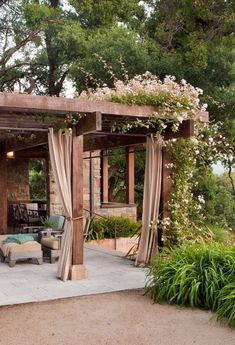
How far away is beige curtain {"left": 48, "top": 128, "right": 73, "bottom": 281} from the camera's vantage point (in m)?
6.80

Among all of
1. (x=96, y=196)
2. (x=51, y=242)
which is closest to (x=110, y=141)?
(x=51, y=242)

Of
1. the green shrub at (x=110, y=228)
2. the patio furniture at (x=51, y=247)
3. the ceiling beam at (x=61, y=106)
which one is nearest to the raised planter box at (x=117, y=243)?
the green shrub at (x=110, y=228)

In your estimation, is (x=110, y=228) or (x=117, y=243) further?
(x=110, y=228)

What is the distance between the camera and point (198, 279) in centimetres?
545

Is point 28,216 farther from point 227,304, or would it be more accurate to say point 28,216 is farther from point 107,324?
point 227,304

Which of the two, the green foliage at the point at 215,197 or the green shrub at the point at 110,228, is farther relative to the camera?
the green foliage at the point at 215,197

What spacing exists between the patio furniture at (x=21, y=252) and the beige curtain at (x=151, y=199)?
1759mm

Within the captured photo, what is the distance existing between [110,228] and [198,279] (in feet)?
21.4

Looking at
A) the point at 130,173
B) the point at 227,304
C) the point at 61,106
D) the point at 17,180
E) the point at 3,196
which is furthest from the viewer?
the point at 17,180

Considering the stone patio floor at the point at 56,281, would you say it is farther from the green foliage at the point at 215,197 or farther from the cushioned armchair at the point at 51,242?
the green foliage at the point at 215,197

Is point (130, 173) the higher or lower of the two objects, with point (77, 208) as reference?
higher

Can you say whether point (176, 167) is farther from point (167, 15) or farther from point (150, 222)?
point (167, 15)

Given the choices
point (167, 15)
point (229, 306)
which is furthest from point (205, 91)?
point (229, 306)

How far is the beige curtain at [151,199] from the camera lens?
24.9 ft
